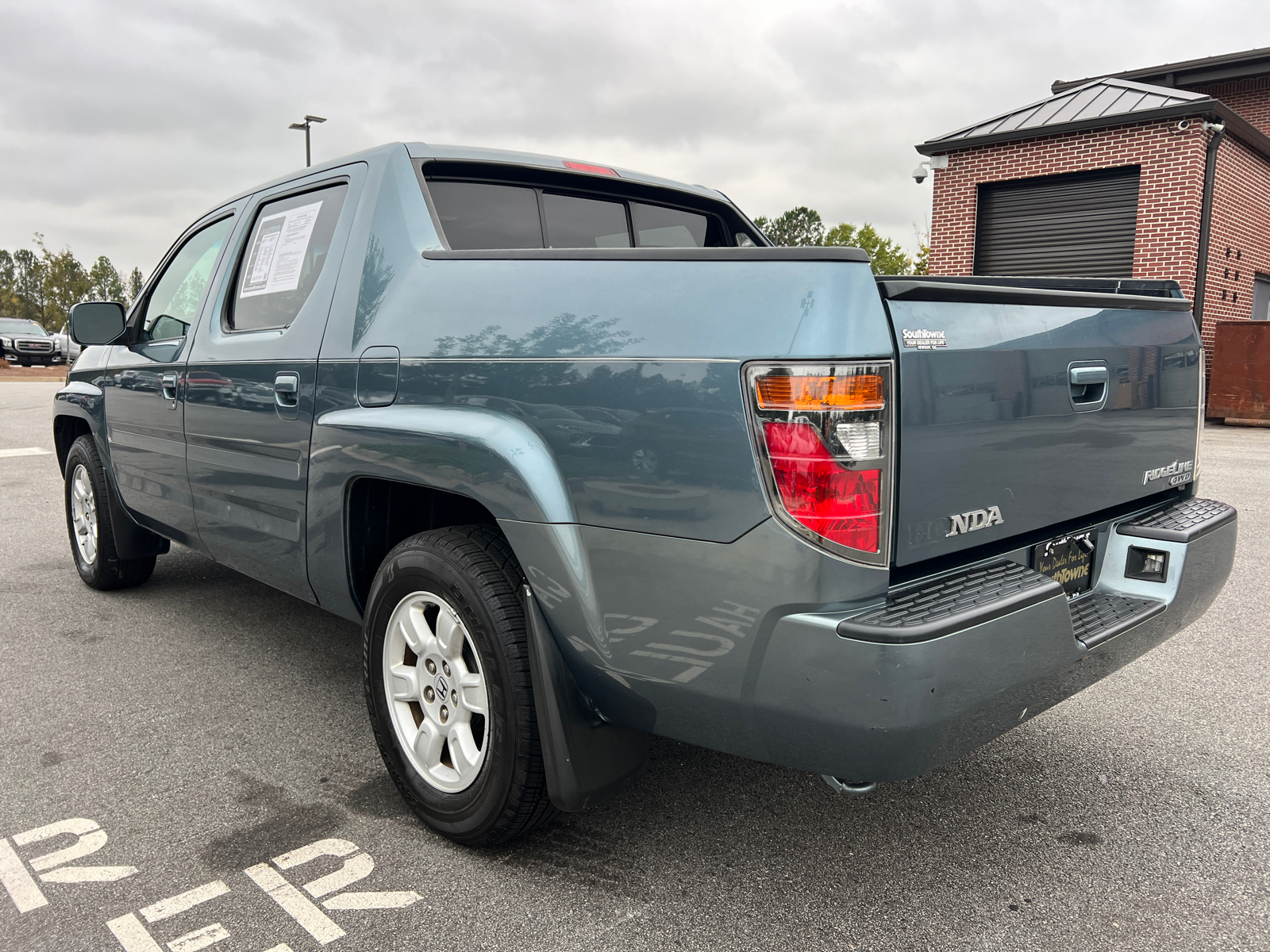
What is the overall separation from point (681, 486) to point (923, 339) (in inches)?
22.4

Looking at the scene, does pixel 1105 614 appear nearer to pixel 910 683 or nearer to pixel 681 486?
pixel 910 683

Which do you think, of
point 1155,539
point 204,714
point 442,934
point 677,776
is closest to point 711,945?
point 442,934

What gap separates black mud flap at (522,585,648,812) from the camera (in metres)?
2.17

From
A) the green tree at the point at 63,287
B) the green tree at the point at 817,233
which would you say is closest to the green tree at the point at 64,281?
the green tree at the point at 63,287

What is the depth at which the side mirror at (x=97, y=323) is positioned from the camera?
4.15 meters

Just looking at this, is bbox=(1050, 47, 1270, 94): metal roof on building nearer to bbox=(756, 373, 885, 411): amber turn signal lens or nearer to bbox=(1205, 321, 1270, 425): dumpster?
bbox=(1205, 321, 1270, 425): dumpster

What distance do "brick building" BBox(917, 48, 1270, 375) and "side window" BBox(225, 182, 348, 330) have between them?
14.3 metres

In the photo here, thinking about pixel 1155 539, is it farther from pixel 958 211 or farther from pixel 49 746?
pixel 958 211

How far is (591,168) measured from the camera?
11.1 ft

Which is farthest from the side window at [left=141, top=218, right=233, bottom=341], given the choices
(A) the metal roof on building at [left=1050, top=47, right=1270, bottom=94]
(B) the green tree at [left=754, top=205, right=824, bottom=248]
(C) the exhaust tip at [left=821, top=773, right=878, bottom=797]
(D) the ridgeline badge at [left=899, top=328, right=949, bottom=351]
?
(B) the green tree at [left=754, top=205, right=824, bottom=248]

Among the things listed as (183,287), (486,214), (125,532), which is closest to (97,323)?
(183,287)

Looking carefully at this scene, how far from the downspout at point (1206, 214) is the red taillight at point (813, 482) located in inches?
607

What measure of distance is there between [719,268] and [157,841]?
209 centimetres

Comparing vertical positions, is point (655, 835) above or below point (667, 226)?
below
